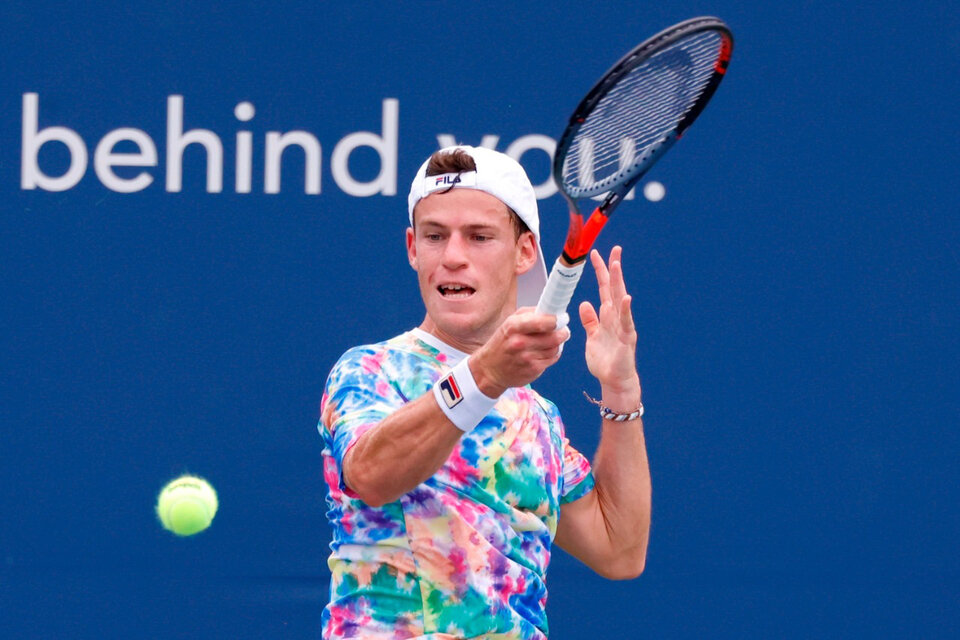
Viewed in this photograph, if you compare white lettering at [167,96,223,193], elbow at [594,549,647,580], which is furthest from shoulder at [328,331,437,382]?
white lettering at [167,96,223,193]

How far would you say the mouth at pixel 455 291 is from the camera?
7.61 ft

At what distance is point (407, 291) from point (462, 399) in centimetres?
162

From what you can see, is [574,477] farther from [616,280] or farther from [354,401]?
[354,401]

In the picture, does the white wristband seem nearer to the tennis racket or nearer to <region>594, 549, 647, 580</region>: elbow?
the tennis racket

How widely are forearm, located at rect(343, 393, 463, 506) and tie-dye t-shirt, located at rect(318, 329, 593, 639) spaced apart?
8cm

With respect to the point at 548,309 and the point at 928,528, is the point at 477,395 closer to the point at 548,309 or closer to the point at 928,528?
the point at 548,309

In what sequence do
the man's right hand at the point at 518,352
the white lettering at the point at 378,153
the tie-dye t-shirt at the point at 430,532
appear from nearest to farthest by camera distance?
1. the man's right hand at the point at 518,352
2. the tie-dye t-shirt at the point at 430,532
3. the white lettering at the point at 378,153

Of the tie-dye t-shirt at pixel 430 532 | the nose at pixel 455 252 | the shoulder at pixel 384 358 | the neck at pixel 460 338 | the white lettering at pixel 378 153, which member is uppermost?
the white lettering at pixel 378 153

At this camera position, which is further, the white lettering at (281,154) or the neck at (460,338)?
the white lettering at (281,154)

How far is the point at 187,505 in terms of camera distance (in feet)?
11.1

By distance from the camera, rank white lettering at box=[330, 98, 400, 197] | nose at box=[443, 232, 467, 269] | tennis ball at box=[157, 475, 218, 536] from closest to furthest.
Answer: nose at box=[443, 232, 467, 269] → tennis ball at box=[157, 475, 218, 536] → white lettering at box=[330, 98, 400, 197]

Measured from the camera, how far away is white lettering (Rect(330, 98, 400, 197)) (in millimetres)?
3512

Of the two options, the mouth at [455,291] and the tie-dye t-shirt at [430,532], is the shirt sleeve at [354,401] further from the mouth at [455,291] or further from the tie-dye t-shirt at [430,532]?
the mouth at [455,291]

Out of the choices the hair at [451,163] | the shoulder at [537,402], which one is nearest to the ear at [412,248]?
the hair at [451,163]
